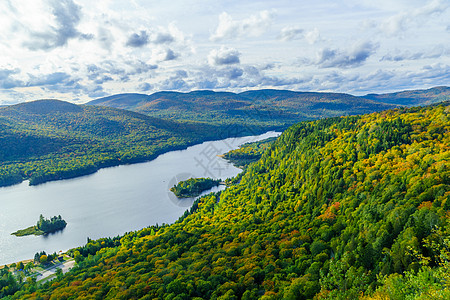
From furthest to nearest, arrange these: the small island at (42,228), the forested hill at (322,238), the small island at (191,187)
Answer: the small island at (191,187), the small island at (42,228), the forested hill at (322,238)

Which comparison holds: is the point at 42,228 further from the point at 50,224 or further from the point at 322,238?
the point at 322,238

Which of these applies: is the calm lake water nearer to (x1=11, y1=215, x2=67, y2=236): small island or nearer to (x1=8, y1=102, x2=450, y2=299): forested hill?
(x1=11, y1=215, x2=67, y2=236): small island

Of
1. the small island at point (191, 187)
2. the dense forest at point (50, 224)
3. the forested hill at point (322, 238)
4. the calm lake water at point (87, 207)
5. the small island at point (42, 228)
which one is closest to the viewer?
the forested hill at point (322, 238)

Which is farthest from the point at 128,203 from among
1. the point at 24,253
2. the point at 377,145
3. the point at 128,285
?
the point at 377,145

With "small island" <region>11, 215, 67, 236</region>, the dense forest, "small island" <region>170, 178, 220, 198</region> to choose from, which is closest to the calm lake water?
"small island" <region>11, 215, 67, 236</region>

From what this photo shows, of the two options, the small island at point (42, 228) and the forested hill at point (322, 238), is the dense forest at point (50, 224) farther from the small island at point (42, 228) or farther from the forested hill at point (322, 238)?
the forested hill at point (322, 238)

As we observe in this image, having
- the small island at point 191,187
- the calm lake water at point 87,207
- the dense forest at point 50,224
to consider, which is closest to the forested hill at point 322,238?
the calm lake water at point 87,207
